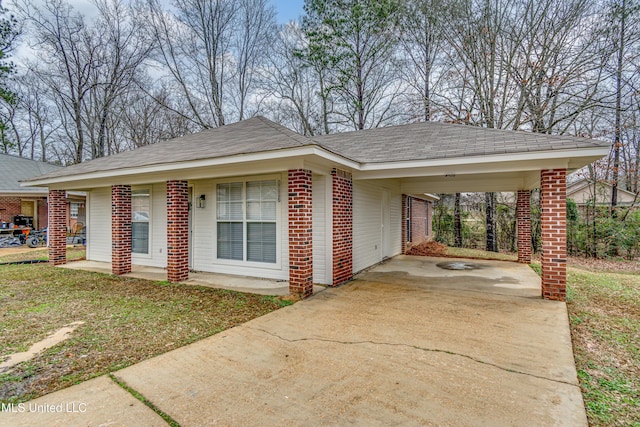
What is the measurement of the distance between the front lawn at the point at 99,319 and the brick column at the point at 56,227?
1968 mm

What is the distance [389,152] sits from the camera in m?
6.92

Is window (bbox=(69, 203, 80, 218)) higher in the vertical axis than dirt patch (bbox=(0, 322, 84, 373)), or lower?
higher

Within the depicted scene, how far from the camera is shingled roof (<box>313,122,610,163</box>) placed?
5367mm

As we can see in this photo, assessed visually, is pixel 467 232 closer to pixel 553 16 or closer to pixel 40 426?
pixel 553 16

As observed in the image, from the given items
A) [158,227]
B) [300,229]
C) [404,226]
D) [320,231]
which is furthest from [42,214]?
[404,226]

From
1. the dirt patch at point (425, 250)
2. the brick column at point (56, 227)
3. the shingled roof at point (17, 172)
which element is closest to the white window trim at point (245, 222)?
the brick column at point (56, 227)

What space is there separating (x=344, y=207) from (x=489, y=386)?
4.37m

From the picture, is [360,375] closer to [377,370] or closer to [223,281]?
[377,370]

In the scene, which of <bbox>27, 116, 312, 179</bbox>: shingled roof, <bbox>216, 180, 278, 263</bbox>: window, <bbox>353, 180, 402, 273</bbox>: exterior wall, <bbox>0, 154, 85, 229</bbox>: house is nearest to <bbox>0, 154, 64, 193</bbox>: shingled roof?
<bbox>0, 154, 85, 229</bbox>: house

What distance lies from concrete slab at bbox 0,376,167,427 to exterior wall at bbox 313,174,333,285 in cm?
423

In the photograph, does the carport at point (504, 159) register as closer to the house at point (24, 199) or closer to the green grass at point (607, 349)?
the green grass at point (607, 349)

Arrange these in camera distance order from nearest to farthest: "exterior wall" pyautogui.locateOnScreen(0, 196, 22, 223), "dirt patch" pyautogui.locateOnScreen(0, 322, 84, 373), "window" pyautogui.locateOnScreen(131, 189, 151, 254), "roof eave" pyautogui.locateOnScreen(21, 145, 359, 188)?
"dirt patch" pyautogui.locateOnScreen(0, 322, 84, 373)
"roof eave" pyautogui.locateOnScreen(21, 145, 359, 188)
"window" pyautogui.locateOnScreen(131, 189, 151, 254)
"exterior wall" pyautogui.locateOnScreen(0, 196, 22, 223)

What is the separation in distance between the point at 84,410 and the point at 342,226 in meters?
4.96

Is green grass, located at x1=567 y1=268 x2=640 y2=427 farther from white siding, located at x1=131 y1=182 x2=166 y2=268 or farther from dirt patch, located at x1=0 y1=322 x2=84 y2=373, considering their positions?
white siding, located at x1=131 y1=182 x2=166 y2=268
